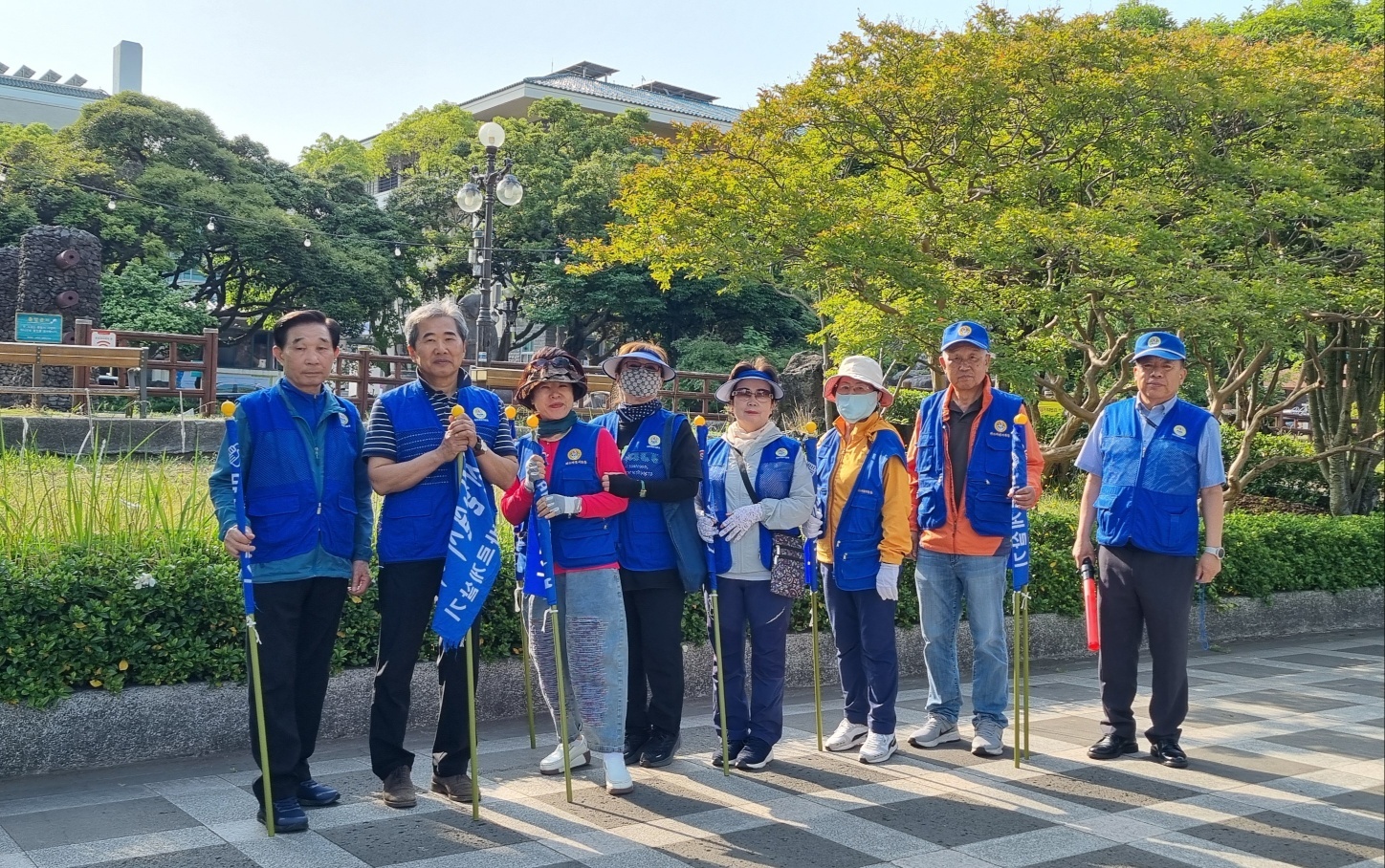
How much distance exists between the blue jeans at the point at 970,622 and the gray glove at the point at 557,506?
1901mm

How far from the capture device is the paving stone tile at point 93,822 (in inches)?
154

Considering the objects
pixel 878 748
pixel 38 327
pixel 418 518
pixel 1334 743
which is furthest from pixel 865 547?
pixel 38 327

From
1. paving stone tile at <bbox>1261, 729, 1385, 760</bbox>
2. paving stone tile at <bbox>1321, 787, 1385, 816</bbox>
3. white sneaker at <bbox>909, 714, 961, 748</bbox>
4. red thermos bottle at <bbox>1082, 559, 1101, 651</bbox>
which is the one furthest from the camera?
paving stone tile at <bbox>1261, 729, 1385, 760</bbox>

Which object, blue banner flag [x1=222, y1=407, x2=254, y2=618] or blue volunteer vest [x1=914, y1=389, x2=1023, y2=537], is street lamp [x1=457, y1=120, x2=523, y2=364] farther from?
blue banner flag [x1=222, y1=407, x2=254, y2=618]

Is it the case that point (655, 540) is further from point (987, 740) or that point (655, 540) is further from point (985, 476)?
point (987, 740)

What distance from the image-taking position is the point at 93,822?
409 centimetres

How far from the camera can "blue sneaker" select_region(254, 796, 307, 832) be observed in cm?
404

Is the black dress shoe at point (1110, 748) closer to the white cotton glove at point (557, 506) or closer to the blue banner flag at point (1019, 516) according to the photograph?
the blue banner flag at point (1019, 516)

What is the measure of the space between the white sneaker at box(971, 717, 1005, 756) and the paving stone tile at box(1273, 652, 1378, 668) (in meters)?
4.50

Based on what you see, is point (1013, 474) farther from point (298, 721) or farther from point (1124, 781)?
point (298, 721)

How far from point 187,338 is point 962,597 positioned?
40.3ft

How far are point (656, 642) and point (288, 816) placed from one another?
1634mm

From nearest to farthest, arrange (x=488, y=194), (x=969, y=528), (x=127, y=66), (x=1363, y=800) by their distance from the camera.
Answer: (x=1363, y=800) → (x=969, y=528) → (x=488, y=194) → (x=127, y=66)

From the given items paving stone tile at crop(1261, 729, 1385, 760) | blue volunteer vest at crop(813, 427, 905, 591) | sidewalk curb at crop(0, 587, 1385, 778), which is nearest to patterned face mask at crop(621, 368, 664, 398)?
blue volunteer vest at crop(813, 427, 905, 591)
